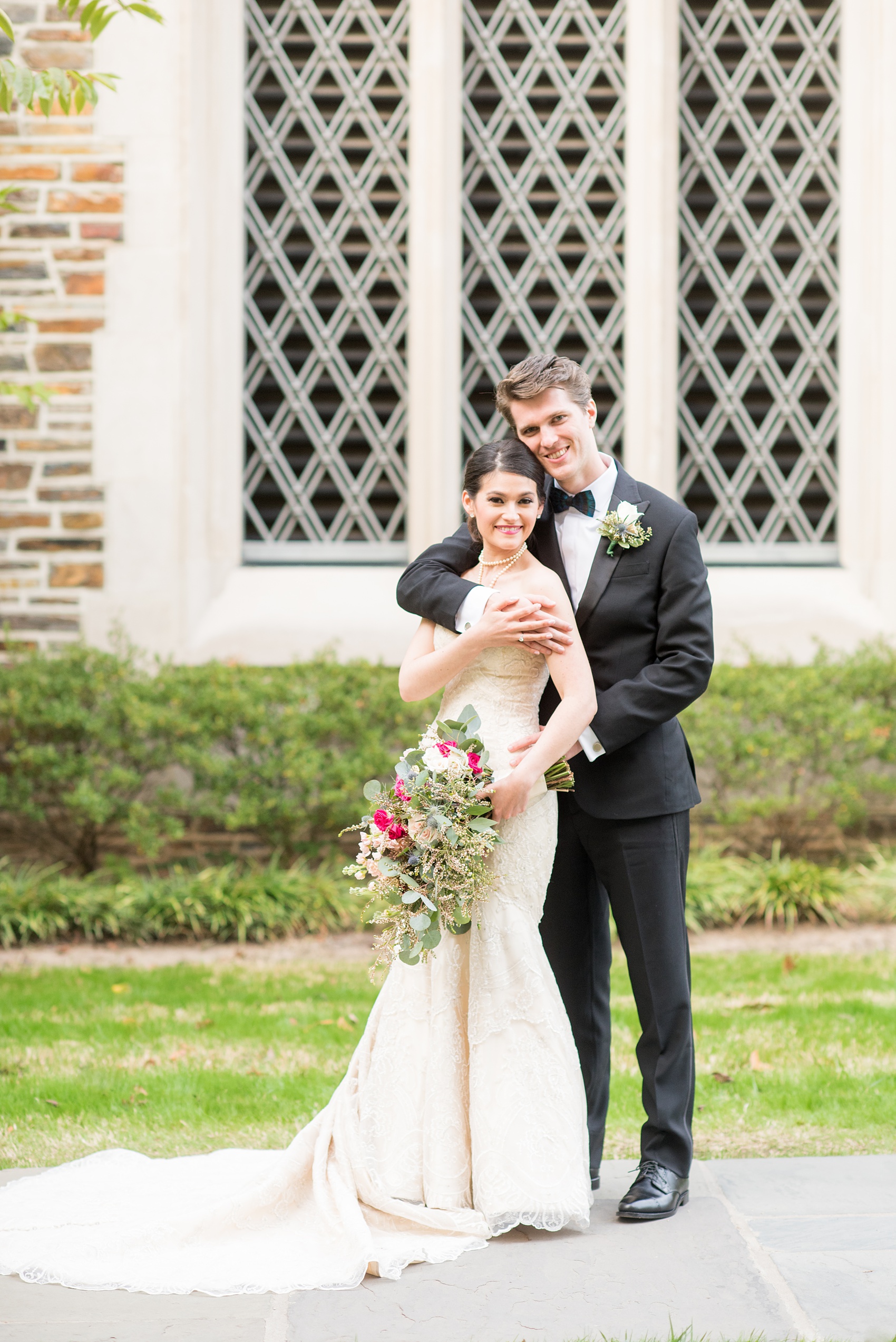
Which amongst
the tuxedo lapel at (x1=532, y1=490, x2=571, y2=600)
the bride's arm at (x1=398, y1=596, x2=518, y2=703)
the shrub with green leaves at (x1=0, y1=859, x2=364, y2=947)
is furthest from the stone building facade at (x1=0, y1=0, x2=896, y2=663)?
the bride's arm at (x1=398, y1=596, x2=518, y2=703)

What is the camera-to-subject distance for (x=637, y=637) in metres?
3.44

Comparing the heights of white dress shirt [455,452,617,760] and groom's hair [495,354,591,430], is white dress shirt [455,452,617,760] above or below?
below

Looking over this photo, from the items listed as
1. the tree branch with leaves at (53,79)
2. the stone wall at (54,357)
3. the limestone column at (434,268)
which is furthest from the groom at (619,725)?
the stone wall at (54,357)

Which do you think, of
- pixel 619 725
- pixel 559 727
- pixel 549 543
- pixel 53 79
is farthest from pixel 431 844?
pixel 53 79

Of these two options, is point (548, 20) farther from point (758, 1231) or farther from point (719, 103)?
point (758, 1231)

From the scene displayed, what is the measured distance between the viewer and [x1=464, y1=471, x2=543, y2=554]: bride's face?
3193mm

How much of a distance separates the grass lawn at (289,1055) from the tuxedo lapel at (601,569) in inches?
66.3

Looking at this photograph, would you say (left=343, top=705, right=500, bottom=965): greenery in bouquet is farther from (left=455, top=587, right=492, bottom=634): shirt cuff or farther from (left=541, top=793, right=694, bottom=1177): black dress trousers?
(left=541, top=793, right=694, bottom=1177): black dress trousers

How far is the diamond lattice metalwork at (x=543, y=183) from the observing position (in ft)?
25.8

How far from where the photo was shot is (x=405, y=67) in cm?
782

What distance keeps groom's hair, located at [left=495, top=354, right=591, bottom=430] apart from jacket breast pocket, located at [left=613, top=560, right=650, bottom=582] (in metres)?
0.43

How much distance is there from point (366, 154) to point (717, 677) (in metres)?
3.95

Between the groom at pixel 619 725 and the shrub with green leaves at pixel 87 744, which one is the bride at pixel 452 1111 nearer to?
the groom at pixel 619 725

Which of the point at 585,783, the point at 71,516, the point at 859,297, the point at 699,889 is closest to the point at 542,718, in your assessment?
the point at 585,783
